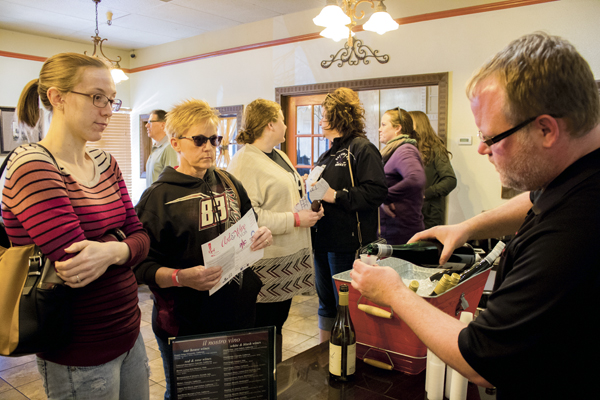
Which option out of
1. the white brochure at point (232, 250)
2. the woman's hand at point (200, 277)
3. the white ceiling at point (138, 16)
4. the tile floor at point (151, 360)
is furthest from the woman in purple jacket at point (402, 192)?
the white ceiling at point (138, 16)

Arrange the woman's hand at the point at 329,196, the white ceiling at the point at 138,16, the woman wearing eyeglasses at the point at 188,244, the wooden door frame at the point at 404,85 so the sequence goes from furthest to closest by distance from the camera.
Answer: the white ceiling at the point at 138,16
the wooden door frame at the point at 404,85
the woman's hand at the point at 329,196
the woman wearing eyeglasses at the point at 188,244

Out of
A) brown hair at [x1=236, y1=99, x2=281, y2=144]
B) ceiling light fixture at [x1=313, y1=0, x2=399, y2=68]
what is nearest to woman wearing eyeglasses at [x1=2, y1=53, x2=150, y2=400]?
brown hair at [x1=236, y1=99, x2=281, y2=144]

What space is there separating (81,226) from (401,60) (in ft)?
13.9

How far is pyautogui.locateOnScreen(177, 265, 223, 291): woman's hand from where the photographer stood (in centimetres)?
153

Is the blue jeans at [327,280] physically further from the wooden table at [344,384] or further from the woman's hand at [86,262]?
the woman's hand at [86,262]

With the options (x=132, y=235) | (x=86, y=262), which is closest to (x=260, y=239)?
(x=132, y=235)

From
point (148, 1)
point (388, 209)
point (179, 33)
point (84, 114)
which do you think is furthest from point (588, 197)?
point (179, 33)

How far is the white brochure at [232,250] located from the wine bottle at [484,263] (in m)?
0.75

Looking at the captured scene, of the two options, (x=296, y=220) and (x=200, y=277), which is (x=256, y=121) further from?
(x=200, y=277)

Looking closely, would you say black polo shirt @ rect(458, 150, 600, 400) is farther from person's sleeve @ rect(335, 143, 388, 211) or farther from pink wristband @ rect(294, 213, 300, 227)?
person's sleeve @ rect(335, 143, 388, 211)

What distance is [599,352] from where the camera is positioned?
77 cm

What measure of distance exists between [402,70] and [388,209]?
89.1 inches

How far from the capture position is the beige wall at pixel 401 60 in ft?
13.1

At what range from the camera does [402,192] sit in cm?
309
